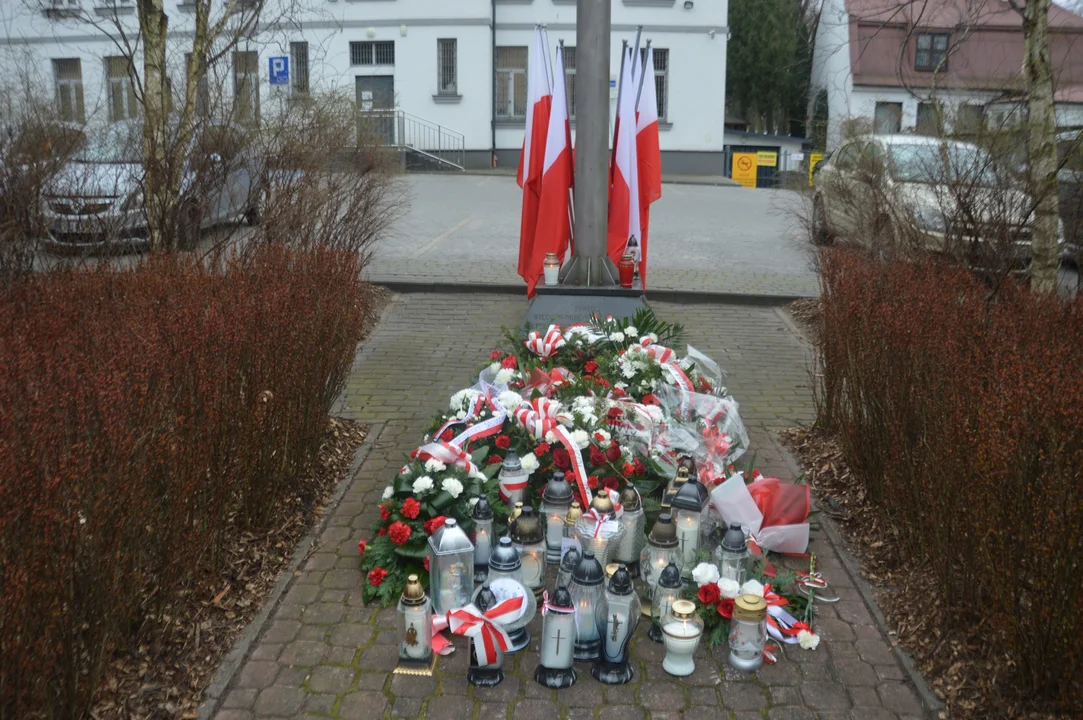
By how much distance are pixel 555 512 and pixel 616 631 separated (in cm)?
101

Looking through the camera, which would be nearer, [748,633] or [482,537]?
[748,633]

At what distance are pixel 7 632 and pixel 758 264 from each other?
11005mm

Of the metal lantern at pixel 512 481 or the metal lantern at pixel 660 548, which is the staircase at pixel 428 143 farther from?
the metal lantern at pixel 660 548

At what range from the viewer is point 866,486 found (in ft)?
17.2

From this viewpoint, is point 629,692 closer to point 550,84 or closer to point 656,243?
point 550,84

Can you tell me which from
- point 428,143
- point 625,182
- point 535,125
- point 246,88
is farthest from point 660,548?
point 428,143

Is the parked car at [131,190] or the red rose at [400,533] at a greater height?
the parked car at [131,190]

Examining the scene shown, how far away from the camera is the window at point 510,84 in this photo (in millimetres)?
28562

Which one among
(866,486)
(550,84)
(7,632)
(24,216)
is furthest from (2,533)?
(550,84)

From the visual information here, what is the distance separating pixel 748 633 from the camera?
12.5 ft

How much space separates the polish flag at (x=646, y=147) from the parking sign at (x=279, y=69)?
19.7ft

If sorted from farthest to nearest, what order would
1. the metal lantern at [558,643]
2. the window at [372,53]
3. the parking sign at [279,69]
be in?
the window at [372,53], the parking sign at [279,69], the metal lantern at [558,643]

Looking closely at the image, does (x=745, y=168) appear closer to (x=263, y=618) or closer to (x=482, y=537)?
(x=482, y=537)

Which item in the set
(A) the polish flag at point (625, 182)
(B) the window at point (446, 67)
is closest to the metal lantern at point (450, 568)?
(A) the polish flag at point (625, 182)
